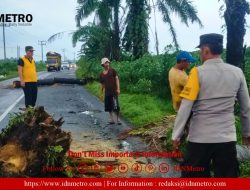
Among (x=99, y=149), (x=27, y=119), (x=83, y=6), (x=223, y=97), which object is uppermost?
(x=83, y=6)

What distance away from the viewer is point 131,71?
19984 mm

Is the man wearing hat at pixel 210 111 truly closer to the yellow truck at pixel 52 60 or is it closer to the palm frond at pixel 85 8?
the palm frond at pixel 85 8

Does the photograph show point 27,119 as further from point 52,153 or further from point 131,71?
point 131,71

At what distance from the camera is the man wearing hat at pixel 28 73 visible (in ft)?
34.9

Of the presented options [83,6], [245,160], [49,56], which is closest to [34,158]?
[245,160]

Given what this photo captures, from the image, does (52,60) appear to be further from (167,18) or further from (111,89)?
(111,89)

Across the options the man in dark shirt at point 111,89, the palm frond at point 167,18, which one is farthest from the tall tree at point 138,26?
the man in dark shirt at point 111,89

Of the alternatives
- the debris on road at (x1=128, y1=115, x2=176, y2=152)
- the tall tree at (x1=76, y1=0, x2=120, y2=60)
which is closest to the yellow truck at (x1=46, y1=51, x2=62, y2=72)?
the tall tree at (x1=76, y1=0, x2=120, y2=60)

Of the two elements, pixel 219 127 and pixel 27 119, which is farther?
pixel 27 119

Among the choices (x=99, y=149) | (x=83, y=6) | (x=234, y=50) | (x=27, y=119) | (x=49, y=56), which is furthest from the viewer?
(x=49, y=56)

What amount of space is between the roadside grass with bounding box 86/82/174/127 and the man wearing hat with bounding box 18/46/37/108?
2634mm

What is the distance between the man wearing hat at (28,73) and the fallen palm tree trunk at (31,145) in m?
4.48

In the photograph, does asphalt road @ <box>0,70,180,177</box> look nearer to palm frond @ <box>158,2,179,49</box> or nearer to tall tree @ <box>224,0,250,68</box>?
tall tree @ <box>224,0,250,68</box>

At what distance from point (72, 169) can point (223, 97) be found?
3.07 m
